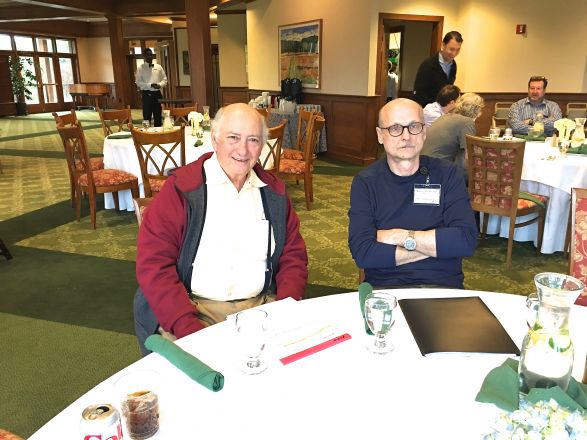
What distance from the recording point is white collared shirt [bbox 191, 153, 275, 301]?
69.7 inches

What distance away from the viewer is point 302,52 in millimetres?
8609

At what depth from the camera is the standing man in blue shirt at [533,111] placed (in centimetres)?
537

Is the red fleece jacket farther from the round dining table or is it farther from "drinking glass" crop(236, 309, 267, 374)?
"drinking glass" crop(236, 309, 267, 374)

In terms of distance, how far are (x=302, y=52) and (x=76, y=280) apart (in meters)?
6.39

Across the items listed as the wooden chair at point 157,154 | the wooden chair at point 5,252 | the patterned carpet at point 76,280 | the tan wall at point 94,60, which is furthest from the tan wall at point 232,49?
the tan wall at point 94,60

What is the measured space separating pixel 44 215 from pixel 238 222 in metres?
4.20

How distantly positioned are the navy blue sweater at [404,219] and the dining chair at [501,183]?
5.46 ft

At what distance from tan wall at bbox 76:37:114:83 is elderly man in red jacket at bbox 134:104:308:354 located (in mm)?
21346

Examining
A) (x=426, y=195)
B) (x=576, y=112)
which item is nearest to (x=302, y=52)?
(x=576, y=112)

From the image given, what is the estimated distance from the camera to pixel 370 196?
2023mm

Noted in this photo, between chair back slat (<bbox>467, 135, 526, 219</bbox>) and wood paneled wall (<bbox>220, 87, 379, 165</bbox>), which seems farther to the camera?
wood paneled wall (<bbox>220, 87, 379, 165</bbox>)

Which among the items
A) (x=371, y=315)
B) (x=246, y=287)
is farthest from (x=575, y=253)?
(x=246, y=287)

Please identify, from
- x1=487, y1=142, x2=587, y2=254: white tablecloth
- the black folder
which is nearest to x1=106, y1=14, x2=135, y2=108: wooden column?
x1=487, y1=142, x2=587, y2=254: white tablecloth

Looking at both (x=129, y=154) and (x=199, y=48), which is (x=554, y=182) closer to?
(x=129, y=154)
